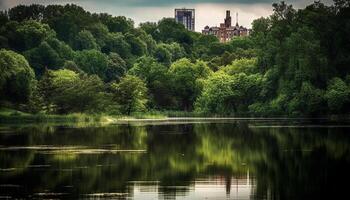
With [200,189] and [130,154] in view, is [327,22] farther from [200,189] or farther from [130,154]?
[200,189]

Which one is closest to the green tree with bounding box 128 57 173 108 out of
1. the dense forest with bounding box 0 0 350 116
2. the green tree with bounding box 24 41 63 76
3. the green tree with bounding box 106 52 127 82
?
the dense forest with bounding box 0 0 350 116

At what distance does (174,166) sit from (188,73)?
96.9m

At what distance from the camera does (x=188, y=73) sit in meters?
138

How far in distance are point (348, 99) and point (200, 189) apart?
250 ft

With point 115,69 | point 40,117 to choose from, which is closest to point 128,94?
point 40,117

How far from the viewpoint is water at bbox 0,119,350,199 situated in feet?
103

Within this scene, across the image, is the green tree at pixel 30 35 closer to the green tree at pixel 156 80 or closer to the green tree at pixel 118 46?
the green tree at pixel 156 80

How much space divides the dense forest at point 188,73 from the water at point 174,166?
1562 inches

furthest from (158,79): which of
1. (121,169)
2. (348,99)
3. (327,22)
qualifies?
(121,169)

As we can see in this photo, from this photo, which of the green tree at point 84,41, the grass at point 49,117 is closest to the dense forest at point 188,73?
the green tree at point 84,41

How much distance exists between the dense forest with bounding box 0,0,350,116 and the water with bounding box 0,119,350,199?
3966 cm

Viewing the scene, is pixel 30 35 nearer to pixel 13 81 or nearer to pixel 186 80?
pixel 186 80

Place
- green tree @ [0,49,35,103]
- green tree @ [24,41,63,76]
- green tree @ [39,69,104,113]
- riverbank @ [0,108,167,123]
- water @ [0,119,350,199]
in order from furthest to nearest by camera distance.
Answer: green tree @ [24,41,63,76] → green tree @ [0,49,35,103] → green tree @ [39,69,104,113] → riverbank @ [0,108,167,123] → water @ [0,119,350,199]

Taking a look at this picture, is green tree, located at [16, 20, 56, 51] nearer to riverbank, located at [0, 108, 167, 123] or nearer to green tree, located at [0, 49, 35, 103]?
green tree, located at [0, 49, 35, 103]
